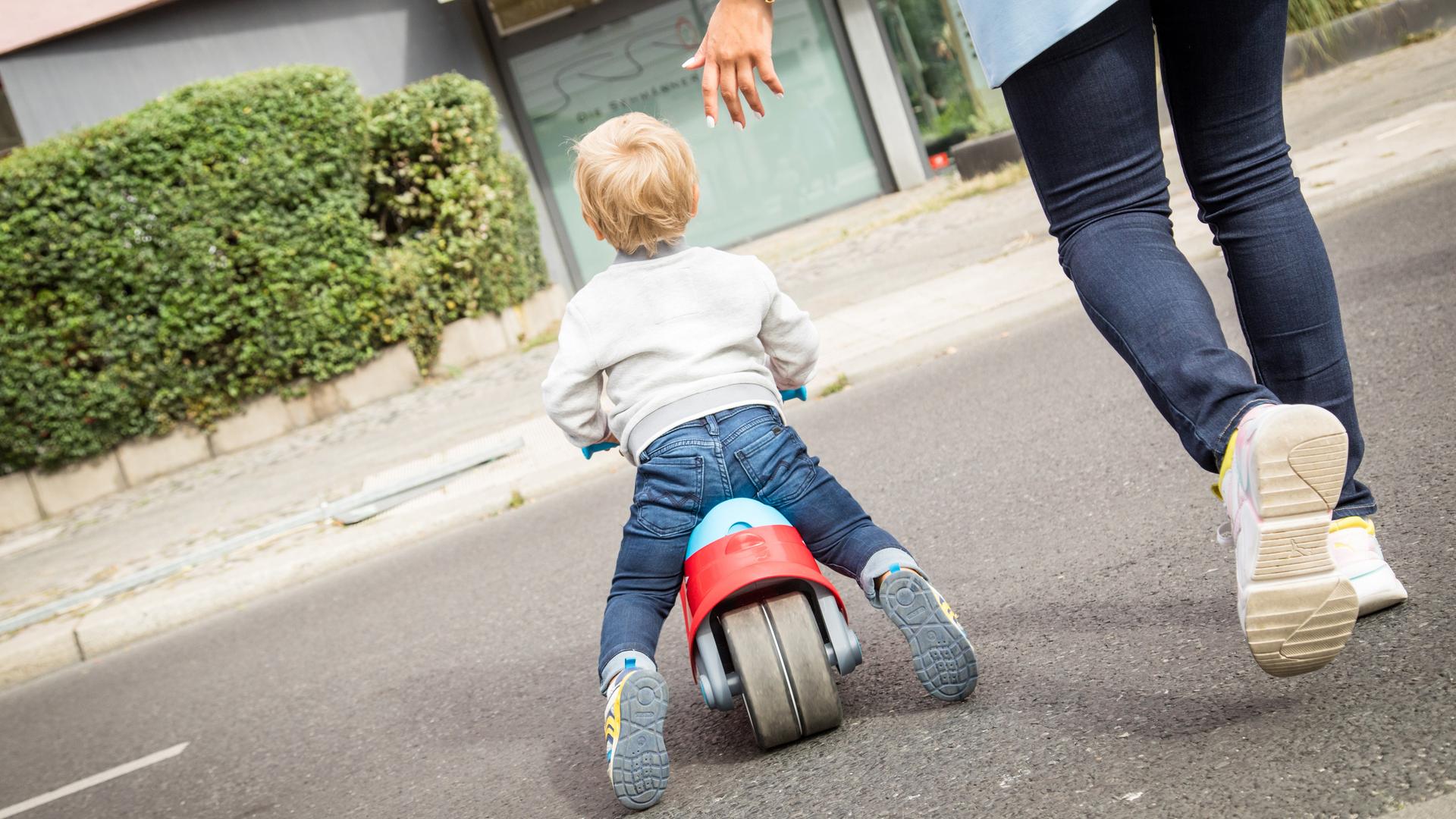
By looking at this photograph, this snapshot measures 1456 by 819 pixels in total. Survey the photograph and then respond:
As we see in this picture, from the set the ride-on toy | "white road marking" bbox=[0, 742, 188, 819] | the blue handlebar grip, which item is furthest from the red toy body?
"white road marking" bbox=[0, 742, 188, 819]

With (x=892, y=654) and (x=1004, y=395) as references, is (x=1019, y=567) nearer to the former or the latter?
(x=892, y=654)

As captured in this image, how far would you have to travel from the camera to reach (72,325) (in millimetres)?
8672

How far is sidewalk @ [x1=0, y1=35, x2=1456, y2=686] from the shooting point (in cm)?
593

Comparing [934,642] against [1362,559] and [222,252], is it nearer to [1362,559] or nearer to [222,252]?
[1362,559]

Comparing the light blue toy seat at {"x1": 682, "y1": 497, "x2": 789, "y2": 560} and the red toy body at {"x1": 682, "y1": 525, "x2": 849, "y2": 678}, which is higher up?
the light blue toy seat at {"x1": 682, "y1": 497, "x2": 789, "y2": 560}

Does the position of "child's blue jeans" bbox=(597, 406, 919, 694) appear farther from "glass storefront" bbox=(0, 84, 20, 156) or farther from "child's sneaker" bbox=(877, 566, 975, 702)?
"glass storefront" bbox=(0, 84, 20, 156)

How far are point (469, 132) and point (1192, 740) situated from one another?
28.8ft

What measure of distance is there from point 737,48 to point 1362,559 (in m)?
1.42

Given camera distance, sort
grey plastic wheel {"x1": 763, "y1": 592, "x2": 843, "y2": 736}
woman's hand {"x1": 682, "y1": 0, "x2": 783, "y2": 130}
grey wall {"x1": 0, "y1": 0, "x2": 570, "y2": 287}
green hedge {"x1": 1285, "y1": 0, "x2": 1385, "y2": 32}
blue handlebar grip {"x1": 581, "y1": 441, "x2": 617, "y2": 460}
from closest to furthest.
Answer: woman's hand {"x1": 682, "y1": 0, "x2": 783, "y2": 130}
grey plastic wheel {"x1": 763, "y1": 592, "x2": 843, "y2": 736}
blue handlebar grip {"x1": 581, "y1": 441, "x2": 617, "y2": 460}
grey wall {"x1": 0, "y1": 0, "x2": 570, "y2": 287}
green hedge {"x1": 1285, "y1": 0, "x2": 1385, "y2": 32}

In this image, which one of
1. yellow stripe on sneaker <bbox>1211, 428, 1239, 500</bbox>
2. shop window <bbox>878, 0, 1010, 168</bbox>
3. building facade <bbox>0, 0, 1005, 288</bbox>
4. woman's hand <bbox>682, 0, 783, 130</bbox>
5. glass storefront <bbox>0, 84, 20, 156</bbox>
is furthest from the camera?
shop window <bbox>878, 0, 1010, 168</bbox>

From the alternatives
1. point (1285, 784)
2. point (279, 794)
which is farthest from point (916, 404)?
point (1285, 784)

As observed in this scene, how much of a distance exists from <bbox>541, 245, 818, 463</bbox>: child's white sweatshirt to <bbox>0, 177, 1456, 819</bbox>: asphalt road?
29.9 inches

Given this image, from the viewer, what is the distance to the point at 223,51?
11320mm

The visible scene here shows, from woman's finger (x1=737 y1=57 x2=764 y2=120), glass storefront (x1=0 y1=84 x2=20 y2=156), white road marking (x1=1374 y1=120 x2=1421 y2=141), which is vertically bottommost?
white road marking (x1=1374 y1=120 x2=1421 y2=141)
